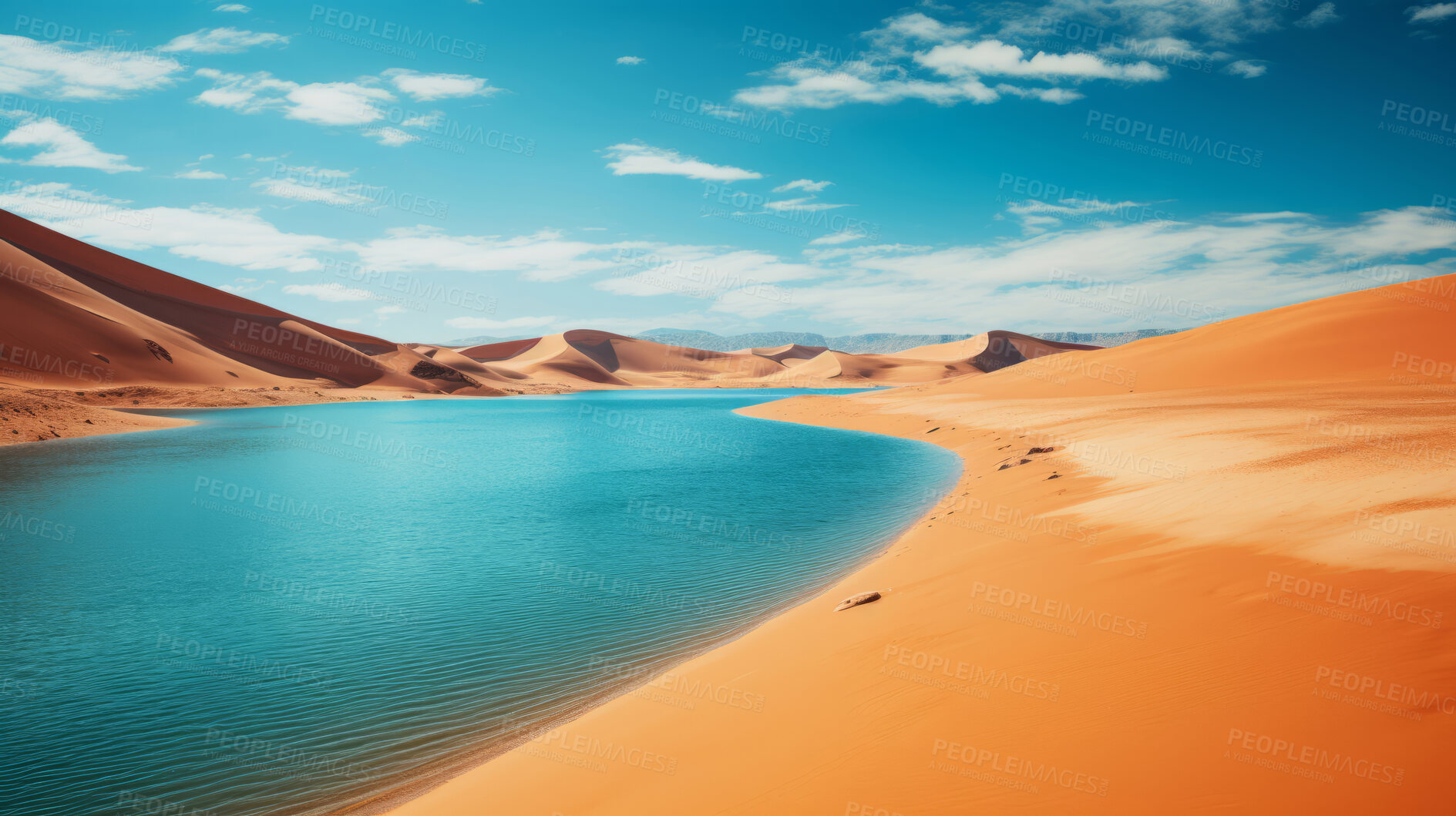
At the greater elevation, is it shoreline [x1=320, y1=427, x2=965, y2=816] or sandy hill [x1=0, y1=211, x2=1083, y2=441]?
sandy hill [x1=0, y1=211, x2=1083, y2=441]

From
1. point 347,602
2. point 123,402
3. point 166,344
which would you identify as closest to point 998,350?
point 166,344

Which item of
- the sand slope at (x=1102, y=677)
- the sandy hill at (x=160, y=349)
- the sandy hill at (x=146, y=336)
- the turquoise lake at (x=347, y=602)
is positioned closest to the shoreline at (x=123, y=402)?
the sandy hill at (x=160, y=349)

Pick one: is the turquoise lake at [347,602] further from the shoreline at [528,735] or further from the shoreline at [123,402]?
the shoreline at [123,402]

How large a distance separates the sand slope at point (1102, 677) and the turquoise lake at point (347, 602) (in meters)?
1.39

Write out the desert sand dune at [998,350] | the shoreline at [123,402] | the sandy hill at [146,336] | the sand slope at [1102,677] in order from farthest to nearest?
1. the desert sand dune at [998,350]
2. the sandy hill at [146,336]
3. the shoreline at [123,402]
4. the sand slope at [1102,677]

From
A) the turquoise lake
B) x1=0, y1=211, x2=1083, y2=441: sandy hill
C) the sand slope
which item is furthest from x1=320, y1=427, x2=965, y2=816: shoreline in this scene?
x1=0, y1=211, x2=1083, y2=441: sandy hill

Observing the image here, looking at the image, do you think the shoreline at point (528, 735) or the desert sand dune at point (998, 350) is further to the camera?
the desert sand dune at point (998, 350)

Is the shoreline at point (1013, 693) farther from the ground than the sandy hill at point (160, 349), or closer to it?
closer to it

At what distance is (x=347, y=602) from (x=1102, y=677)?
10549 mm

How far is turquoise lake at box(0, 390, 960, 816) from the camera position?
19.5 ft

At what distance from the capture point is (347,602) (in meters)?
9.98

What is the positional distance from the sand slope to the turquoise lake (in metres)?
1.39

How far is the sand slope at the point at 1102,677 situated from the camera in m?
3.97

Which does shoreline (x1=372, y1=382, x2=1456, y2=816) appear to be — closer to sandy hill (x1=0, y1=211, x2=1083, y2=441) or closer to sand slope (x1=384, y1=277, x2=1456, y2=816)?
sand slope (x1=384, y1=277, x2=1456, y2=816)
